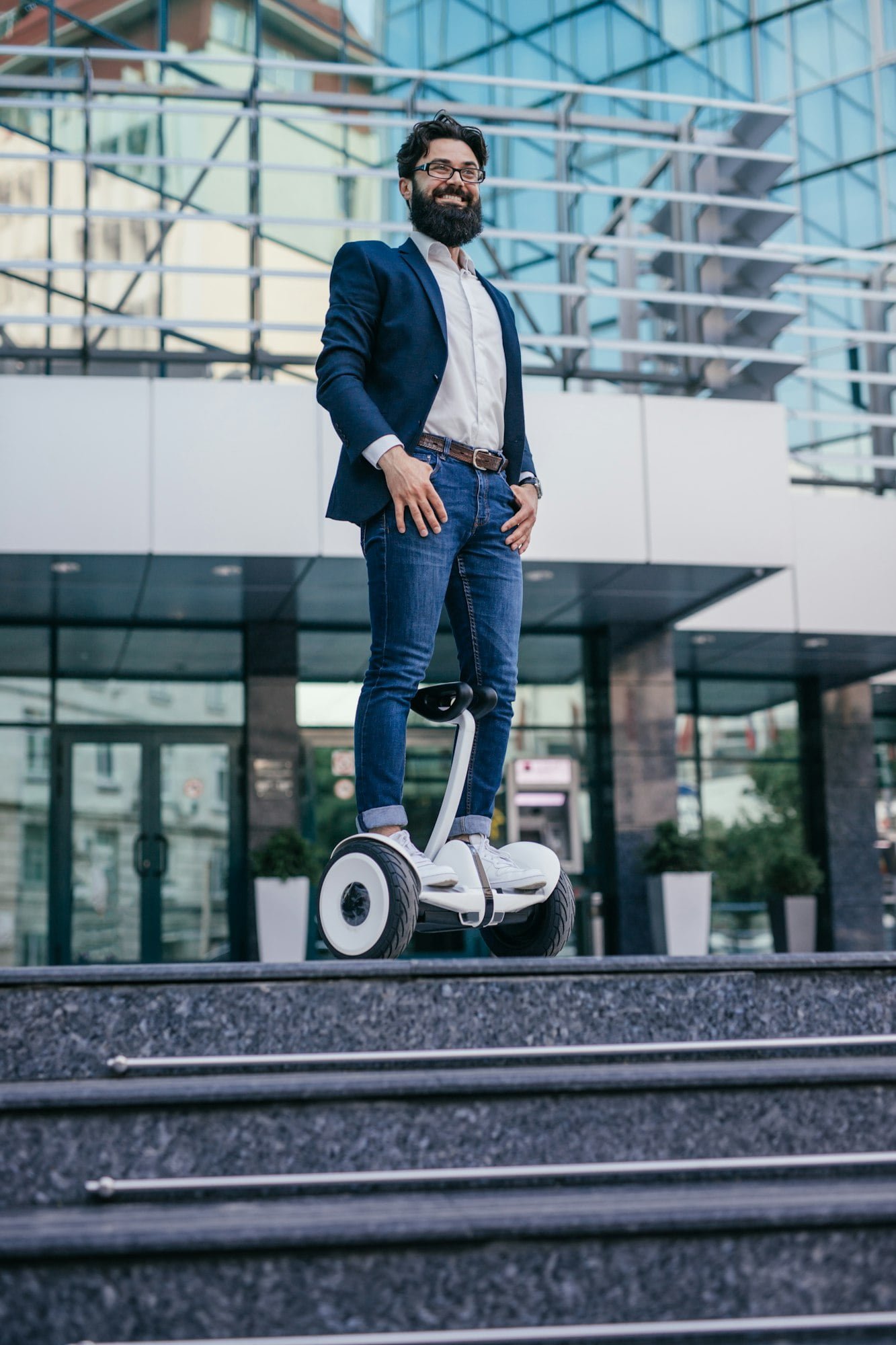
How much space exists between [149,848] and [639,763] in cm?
452

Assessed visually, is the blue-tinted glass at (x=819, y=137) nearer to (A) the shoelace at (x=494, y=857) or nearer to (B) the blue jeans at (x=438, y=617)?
(B) the blue jeans at (x=438, y=617)

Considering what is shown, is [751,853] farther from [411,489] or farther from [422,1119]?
[422,1119]

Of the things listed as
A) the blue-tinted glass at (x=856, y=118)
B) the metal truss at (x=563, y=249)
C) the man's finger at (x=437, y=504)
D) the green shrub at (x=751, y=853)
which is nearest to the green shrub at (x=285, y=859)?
the metal truss at (x=563, y=249)

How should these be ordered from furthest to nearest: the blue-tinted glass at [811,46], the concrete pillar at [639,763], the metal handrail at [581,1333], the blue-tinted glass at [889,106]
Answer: the blue-tinted glass at [811,46] < the blue-tinted glass at [889,106] < the concrete pillar at [639,763] < the metal handrail at [581,1333]

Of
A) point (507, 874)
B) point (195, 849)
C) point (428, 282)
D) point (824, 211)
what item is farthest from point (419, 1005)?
point (824, 211)

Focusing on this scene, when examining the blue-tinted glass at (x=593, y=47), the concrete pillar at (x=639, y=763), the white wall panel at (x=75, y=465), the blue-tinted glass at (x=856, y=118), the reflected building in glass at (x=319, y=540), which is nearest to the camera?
the white wall panel at (x=75, y=465)

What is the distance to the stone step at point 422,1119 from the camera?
7.02ft

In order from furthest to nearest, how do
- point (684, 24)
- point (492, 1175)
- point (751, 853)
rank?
point (684, 24), point (751, 853), point (492, 1175)

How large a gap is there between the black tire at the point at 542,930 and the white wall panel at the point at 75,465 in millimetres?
6156

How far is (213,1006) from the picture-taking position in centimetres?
235

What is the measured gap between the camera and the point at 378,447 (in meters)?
3.19

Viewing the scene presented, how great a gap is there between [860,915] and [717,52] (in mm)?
17967

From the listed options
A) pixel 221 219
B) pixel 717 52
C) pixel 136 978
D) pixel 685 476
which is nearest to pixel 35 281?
pixel 221 219

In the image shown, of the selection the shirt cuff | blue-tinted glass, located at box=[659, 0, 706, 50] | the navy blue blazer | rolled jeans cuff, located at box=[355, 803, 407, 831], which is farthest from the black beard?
blue-tinted glass, located at box=[659, 0, 706, 50]
